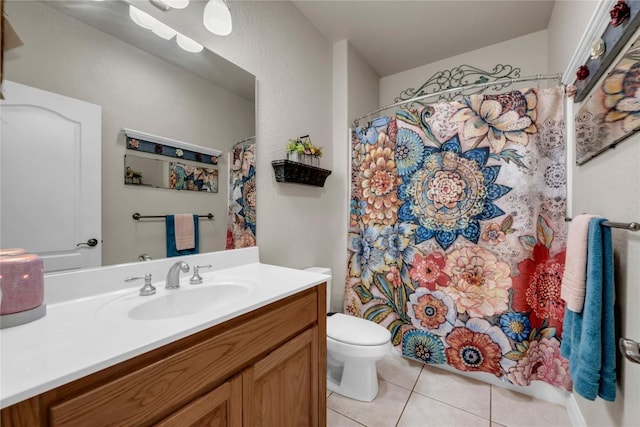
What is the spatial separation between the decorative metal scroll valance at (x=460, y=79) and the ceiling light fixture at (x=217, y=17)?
153 cm

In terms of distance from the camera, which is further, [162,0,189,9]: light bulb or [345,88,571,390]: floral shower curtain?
[345,88,571,390]: floral shower curtain

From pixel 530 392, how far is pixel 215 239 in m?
2.11

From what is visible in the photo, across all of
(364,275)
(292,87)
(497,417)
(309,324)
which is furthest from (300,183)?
(497,417)

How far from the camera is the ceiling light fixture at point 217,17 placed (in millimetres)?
1271

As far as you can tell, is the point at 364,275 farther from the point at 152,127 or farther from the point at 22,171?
the point at 22,171

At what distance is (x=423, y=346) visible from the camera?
182cm

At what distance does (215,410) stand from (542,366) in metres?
1.80

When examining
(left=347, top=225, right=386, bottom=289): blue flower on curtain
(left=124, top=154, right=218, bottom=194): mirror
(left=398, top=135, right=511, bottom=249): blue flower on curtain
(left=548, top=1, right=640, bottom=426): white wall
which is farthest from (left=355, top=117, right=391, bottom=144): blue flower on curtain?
(left=124, top=154, right=218, bottom=194): mirror

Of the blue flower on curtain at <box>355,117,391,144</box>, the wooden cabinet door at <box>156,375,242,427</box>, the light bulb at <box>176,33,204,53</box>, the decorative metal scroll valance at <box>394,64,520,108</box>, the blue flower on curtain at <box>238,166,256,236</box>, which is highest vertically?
the decorative metal scroll valance at <box>394,64,520,108</box>

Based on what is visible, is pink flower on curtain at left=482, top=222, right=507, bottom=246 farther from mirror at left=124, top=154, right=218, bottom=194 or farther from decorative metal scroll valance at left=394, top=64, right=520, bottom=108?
mirror at left=124, top=154, right=218, bottom=194

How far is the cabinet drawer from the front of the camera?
56cm

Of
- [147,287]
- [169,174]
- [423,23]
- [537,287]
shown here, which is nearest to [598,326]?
[537,287]

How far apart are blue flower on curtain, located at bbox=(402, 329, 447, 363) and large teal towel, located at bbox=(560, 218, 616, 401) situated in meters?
0.84

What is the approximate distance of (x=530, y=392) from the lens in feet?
5.36
